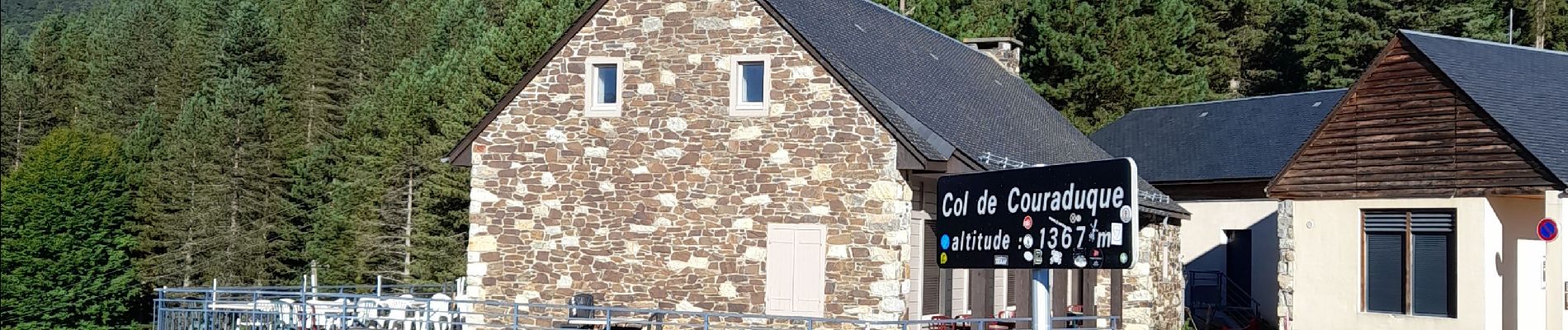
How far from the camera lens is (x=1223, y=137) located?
30.6 m

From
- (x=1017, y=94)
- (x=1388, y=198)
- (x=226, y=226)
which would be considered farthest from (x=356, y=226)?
(x=1388, y=198)

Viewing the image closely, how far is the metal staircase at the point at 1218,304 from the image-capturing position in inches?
1126

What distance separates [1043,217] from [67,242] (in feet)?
151

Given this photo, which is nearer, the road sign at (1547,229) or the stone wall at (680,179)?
the road sign at (1547,229)

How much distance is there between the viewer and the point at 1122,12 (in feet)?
140

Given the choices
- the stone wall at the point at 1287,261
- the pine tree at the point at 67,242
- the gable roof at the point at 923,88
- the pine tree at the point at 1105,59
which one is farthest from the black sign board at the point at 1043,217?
the pine tree at the point at 67,242

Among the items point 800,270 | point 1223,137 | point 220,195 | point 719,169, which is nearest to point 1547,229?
point 800,270

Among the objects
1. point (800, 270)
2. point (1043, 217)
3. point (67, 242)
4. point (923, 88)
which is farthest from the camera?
point (67, 242)

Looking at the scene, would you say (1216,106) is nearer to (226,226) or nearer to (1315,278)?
(1315,278)

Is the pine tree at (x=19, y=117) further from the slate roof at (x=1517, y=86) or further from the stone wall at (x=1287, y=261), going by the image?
the slate roof at (x=1517, y=86)

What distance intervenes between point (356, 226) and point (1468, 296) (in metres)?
35.8

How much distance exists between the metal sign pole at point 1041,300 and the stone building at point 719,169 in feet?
27.4

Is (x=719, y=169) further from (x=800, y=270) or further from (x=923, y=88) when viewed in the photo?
(x=923, y=88)

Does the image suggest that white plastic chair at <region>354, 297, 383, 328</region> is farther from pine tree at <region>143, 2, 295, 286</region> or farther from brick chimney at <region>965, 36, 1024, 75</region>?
pine tree at <region>143, 2, 295, 286</region>
